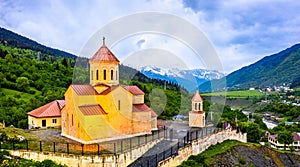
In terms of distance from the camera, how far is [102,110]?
70.7ft

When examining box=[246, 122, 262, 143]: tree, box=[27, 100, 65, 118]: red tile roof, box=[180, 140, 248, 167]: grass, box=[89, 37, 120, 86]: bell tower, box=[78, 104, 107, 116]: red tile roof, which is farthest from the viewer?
box=[246, 122, 262, 143]: tree

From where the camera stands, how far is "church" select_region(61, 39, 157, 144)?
20531 mm

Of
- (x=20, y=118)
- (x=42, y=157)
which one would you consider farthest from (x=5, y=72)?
(x=42, y=157)

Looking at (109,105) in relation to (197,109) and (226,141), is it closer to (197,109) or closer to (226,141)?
(197,109)

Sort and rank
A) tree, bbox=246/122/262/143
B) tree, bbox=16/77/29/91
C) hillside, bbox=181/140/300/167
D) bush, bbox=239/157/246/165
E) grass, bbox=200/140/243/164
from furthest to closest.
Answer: tree, bbox=16/77/29/91, tree, bbox=246/122/262/143, bush, bbox=239/157/246/165, grass, bbox=200/140/243/164, hillside, bbox=181/140/300/167

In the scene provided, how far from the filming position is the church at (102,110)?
67.4 feet

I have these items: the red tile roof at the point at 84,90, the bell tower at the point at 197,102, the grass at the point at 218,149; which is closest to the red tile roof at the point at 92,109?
the red tile roof at the point at 84,90

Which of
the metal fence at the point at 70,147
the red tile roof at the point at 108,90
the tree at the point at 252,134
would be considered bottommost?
the tree at the point at 252,134

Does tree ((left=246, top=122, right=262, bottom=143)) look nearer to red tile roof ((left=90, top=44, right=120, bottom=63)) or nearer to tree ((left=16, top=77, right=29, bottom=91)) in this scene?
red tile roof ((left=90, top=44, right=120, bottom=63))

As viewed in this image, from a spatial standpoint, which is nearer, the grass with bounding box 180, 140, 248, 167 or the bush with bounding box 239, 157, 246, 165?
the grass with bounding box 180, 140, 248, 167

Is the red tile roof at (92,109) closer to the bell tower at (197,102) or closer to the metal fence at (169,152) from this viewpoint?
the metal fence at (169,152)

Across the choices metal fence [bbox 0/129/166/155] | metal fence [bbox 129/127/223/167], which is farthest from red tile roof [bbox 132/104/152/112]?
metal fence [bbox 0/129/166/155]

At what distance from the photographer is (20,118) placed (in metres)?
32.9

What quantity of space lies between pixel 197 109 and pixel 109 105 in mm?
11330
